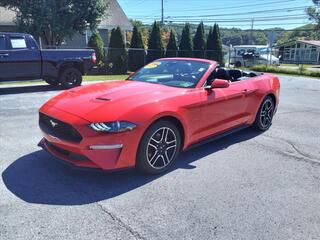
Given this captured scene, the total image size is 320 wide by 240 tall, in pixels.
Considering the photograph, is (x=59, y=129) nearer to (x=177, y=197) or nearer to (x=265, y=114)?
(x=177, y=197)

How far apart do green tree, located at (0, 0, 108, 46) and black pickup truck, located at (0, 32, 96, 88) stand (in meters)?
6.86

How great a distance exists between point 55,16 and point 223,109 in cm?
1514

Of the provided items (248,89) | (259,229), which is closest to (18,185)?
(259,229)

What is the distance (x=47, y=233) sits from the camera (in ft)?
9.75

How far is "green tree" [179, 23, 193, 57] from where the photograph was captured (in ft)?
83.2

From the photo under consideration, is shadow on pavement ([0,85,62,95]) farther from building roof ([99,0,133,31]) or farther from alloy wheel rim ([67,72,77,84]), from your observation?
building roof ([99,0,133,31])

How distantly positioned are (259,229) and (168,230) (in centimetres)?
83

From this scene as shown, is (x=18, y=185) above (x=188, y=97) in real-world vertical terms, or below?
below

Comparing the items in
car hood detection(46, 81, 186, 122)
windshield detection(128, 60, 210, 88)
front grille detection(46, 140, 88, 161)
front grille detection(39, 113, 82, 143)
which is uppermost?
windshield detection(128, 60, 210, 88)

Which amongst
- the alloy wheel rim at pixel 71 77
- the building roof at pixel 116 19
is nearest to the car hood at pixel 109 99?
the alloy wheel rim at pixel 71 77

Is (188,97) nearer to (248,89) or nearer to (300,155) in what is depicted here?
(248,89)

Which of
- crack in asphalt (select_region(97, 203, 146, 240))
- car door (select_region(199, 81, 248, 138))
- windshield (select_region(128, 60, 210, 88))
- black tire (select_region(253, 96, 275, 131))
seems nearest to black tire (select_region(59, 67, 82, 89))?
windshield (select_region(128, 60, 210, 88))

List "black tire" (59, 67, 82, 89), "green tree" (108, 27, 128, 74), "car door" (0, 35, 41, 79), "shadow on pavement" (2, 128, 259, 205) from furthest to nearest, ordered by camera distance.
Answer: "green tree" (108, 27, 128, 74), "black tire" (59, 67, 82, 89), "car door" (0, 35, 41, 79), "shadow on pavement" (2, 128, 259, 205)

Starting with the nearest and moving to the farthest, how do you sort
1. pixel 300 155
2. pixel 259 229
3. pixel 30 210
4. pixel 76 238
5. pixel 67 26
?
pixel 76 238 → pixel 259 229 → pixel 30 210 → pixel 300 155 → pixel 67 26
